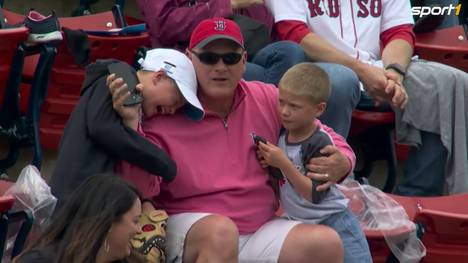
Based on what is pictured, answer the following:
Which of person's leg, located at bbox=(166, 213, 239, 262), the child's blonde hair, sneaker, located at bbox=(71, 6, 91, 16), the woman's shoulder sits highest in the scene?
the woman's shoulder

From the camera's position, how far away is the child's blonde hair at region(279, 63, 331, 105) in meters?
3.79

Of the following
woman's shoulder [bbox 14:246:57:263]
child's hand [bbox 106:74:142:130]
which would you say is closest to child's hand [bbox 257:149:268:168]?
child's hand [bbox 106:74:142:130]

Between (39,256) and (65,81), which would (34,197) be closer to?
(39,256)

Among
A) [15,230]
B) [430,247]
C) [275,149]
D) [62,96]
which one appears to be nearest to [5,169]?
Result: [62,96]

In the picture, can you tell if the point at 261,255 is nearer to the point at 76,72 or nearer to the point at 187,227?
the point at 187,227

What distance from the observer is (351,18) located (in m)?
5.22

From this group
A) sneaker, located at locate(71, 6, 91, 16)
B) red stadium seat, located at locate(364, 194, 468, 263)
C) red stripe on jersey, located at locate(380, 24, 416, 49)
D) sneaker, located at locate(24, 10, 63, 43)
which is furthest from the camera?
sneaker, located at locate(71, 6, 91, 16)

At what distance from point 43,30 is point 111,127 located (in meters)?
1.17

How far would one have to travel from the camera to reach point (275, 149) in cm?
375

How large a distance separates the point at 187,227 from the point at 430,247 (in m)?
1.04

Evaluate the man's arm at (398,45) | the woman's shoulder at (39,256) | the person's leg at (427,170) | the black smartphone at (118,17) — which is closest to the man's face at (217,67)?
the woman's shoulder at (39,256)

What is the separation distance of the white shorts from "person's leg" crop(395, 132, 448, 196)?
131 cm

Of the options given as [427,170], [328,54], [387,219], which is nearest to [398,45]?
[328,54]

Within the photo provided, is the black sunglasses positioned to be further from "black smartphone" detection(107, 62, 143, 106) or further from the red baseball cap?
"black smartphone" detection(107, 62, 143, 106)
